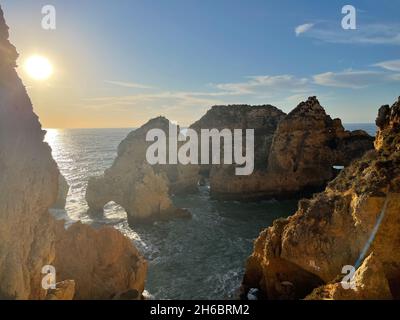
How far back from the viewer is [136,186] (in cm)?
5256

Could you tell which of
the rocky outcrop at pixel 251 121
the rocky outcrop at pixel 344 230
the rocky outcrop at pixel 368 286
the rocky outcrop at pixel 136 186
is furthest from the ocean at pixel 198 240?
the rocky outcrop at pixel 251 121

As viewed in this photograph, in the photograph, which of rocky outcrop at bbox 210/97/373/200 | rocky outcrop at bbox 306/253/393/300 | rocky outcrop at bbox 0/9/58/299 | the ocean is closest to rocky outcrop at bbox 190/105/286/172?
rocky outcrop at bbox 210/97/373/200

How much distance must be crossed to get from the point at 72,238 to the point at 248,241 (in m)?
23.4

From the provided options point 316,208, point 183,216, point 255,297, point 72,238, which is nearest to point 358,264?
point 316,208

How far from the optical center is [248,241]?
43188 millimetres

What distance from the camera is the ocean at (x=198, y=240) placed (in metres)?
32.0

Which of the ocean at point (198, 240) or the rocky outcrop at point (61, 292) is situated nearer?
the rocky outcrop at point (61, 292)

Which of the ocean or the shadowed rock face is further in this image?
the ocean

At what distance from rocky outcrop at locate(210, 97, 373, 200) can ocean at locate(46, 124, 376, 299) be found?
341cm

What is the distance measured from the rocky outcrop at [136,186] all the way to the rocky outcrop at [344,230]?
1057 inches

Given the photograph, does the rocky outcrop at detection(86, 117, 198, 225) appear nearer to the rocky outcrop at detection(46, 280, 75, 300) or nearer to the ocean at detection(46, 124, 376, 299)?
the ocean at detection(46, 124, 376, 299)

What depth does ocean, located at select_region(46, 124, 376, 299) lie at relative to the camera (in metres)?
32.0

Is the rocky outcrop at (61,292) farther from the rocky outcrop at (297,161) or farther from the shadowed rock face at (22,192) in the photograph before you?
the rocky outcrop at (297,161)

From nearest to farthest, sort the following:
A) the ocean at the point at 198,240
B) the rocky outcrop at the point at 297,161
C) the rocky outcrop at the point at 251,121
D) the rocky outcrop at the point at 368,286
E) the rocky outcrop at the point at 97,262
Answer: the rocky outcrop at the point at 368,286, the rocky outcrop at the point at 97,262, the ocean at the point at 198,240, the rocky outcrop at the point at 297,161, the rocky outcrop at the point at 251,121
